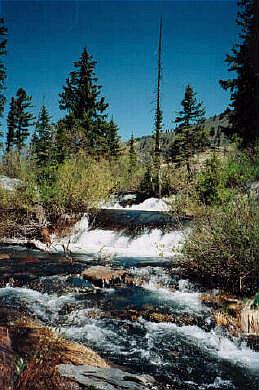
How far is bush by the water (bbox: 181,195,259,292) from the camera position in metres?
7.95

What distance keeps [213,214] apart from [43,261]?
225 inches

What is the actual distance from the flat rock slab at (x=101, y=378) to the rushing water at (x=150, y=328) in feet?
2.51

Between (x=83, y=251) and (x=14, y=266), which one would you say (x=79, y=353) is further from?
(x=83, y=251)

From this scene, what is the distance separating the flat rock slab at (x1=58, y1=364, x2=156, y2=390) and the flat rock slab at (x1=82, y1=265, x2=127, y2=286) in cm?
528

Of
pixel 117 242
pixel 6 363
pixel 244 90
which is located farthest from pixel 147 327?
pixel 244 90

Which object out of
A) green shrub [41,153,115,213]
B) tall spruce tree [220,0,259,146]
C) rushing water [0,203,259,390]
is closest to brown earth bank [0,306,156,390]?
rushing water [0,203,259,390]

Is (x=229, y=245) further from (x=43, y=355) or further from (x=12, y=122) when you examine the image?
(x=12, y=122)

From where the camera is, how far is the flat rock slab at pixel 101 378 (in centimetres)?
357

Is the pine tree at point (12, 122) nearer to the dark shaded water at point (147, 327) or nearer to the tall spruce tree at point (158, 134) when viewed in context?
the tall spruce tree at point (158, 134)

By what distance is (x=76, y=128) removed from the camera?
108ft

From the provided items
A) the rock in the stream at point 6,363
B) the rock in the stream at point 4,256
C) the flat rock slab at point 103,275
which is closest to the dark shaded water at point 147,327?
the flat rock slab at point 103,275

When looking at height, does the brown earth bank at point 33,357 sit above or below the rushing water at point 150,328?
above

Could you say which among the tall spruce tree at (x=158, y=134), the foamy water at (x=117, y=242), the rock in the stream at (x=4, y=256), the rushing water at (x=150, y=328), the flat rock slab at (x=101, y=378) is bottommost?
the rushing water at (x=150, y=328)

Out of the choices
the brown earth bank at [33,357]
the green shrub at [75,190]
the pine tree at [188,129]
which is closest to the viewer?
the brown earth bank at [33,357]
